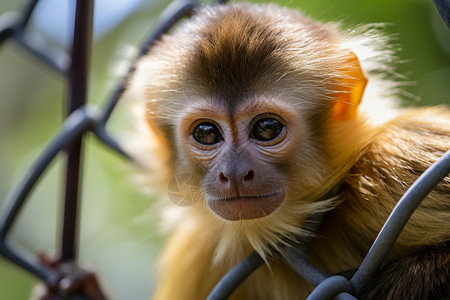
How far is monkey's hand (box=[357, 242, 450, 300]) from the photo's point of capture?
221 centimetres

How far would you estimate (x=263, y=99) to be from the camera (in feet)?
9.12

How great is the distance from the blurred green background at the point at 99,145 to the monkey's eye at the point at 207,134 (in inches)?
86.7

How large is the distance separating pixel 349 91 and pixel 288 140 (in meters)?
0.40

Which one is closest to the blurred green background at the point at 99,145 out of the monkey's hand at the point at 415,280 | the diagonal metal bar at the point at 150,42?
the diagonal metal bar at the point at 150,42

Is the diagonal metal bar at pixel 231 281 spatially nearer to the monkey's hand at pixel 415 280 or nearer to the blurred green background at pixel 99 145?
the monkey's hand at pixel 415 280

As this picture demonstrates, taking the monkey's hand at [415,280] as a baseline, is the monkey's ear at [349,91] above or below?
above

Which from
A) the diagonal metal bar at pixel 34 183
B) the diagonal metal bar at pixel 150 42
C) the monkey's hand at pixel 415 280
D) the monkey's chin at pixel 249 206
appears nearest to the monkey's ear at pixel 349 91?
the monkey's chin at pixel 249 206

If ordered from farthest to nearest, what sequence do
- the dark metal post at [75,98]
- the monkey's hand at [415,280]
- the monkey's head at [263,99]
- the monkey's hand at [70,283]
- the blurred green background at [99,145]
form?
the blurred green background at [99,145] → the monkey's hand at [70,283] → the dark metal post at [75,98] → the monkey's head at [263,99] → the monkey's hand at [415,280]

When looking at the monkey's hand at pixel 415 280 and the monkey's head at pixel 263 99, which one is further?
the monkey's head at pixel 263 99

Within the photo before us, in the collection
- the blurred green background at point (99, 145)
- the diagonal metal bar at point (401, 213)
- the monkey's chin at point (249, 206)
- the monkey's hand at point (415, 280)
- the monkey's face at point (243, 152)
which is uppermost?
the diagonal metal bar at point (401, 213)

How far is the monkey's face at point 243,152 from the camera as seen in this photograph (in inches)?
103

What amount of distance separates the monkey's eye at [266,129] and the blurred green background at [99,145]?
2206mm

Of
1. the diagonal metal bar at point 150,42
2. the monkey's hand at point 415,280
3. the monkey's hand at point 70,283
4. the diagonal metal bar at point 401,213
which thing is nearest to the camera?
the diagonal metal bar at point 401,213

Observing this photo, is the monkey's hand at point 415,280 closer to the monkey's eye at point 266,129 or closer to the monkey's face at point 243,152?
the monkey's face at point 243,152
